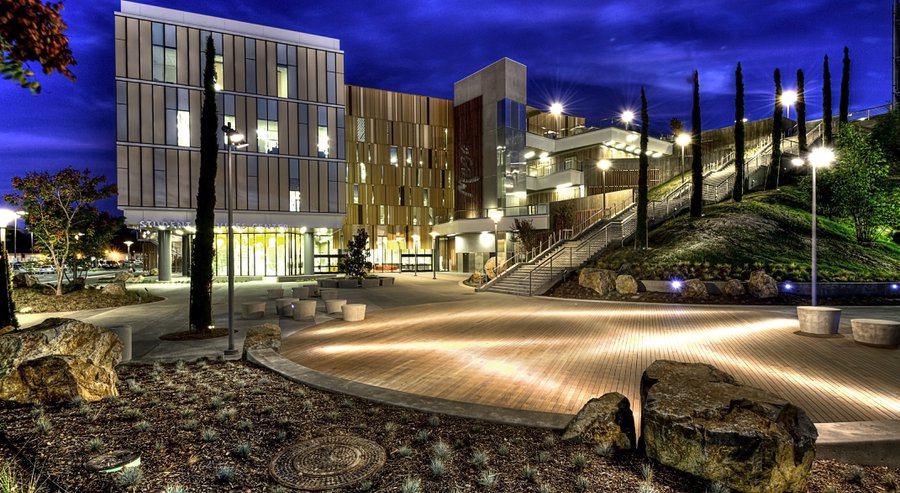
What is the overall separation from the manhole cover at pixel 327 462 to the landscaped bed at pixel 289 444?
0.12m

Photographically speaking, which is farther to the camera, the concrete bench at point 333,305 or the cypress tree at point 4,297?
the concrete bench at point 333,305

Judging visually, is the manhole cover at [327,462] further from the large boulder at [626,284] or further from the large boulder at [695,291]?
the large boulder at [695,291]

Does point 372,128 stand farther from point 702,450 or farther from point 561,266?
point 702,450

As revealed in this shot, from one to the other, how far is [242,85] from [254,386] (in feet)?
125

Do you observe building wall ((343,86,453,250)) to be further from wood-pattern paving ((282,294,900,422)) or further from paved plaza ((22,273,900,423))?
wood-pattern paving ((282,294,900,422))

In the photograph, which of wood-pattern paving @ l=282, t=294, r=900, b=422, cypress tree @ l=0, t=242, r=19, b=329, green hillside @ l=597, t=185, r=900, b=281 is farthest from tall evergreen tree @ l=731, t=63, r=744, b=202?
cypress tree @ l=0, t=242, r=19, b=329

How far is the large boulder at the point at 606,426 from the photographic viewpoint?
4.44 metres

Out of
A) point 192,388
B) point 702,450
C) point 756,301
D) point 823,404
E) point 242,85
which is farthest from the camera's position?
point 242,85

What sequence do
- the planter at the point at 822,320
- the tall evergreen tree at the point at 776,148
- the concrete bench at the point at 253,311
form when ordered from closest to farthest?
the planter at the point at 822,320
the concrete bench at the point at 253,311
the tall evergreen tree at the point at 776,148

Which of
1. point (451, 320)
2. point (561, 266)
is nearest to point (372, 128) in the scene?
point (561, 266)

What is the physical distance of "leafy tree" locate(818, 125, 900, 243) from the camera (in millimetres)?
23141

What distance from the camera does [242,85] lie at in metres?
37.7

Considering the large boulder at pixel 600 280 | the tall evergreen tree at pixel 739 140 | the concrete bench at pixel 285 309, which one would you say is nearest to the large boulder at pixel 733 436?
the concrete bench at pixel 285 309

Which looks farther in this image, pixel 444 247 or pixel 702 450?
pixel 444 247
